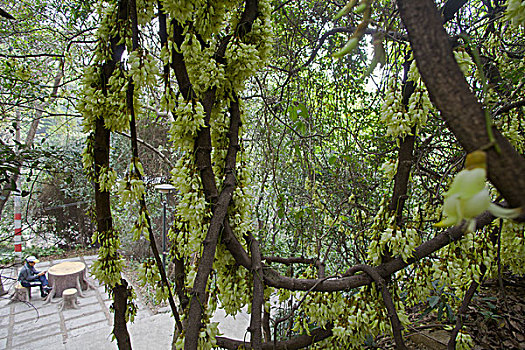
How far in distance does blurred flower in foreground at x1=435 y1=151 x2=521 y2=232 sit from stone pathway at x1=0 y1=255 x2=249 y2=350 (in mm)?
2801

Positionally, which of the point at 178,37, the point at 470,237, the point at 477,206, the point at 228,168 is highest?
the point at 178,37

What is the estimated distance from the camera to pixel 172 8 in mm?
747

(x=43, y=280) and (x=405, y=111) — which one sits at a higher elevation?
(x=405, y=111)

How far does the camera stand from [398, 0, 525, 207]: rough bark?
0.23 meters

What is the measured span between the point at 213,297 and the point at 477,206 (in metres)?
0.95

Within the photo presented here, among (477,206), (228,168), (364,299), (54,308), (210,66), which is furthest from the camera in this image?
(54,308)

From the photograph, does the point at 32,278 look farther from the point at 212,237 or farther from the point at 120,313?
the point at 212,237

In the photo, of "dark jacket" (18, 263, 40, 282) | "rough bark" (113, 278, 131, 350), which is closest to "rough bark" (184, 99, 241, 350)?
"rough bark" (113, 278, 131, 350)

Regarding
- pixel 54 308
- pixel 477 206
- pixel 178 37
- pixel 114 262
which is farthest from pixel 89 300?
pixel 477 206

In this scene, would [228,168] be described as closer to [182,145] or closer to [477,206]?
[182,145]

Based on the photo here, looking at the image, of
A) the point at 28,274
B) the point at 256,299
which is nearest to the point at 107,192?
the point at 256,299

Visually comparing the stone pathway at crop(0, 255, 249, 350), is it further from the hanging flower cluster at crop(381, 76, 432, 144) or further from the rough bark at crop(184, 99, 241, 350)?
the hanging flower cluster at crop(381, 76, 432, 144)

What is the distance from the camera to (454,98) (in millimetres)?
252

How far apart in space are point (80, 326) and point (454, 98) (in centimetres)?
540
